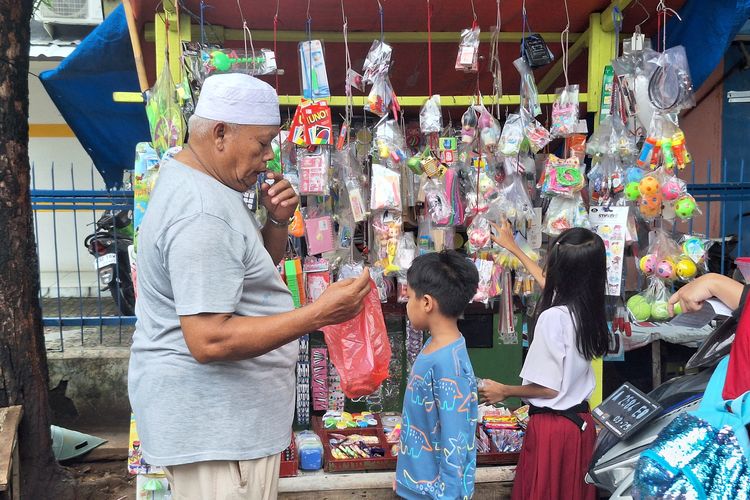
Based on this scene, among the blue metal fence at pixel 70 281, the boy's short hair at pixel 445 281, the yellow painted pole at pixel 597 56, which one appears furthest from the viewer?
the blue metal fence at pixel 70 281

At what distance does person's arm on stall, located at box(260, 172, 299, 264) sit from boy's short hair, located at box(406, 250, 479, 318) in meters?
→ 0.54

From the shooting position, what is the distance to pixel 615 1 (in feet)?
10.8

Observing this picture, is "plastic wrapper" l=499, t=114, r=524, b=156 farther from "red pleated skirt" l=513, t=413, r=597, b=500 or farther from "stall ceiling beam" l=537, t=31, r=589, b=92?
"red pleated skirt" l=513, t=413, r=597, b=500

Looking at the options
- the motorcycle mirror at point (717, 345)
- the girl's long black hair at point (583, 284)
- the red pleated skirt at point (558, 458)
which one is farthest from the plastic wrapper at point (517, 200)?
the motorcycle mirror at point (717, 345)

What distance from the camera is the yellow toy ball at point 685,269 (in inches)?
123

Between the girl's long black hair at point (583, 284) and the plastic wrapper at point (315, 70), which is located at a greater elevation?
the plastic wrapper at point (315, 70)

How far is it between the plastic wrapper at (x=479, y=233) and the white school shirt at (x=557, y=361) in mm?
698

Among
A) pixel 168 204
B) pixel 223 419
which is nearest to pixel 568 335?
pixel 223 419

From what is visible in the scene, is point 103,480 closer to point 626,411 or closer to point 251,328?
point 251,328

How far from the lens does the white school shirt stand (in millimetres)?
2508

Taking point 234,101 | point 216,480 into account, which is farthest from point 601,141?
point 216,480

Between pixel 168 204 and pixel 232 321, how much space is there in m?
0.31

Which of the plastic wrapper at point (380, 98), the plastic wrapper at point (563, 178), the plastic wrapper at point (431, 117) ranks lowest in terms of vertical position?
the plastic wrapper at point (563, 178)

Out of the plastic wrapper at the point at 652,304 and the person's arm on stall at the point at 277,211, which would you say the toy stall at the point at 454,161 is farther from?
the person's arm on stall at the point at 277,211
